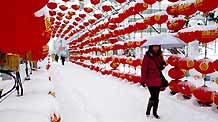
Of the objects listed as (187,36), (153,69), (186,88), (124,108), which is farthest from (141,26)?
(153,69)

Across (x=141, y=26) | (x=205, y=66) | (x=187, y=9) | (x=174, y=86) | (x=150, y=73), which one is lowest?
(x=174, y=86)

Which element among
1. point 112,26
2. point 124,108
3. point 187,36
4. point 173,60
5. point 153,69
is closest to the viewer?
point 153,69

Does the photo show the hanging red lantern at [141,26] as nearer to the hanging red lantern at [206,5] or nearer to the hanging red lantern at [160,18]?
the hanging red lantern at [160,18]

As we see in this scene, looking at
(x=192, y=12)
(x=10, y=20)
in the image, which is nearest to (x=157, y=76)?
(x=192, y=12)

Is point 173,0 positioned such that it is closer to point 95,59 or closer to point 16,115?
point 16,115

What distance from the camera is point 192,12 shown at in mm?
7285

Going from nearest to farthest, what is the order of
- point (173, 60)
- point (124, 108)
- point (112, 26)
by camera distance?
point (124, 108)
point (173, 60)
point (112, 26)

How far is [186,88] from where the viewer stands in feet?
25.5

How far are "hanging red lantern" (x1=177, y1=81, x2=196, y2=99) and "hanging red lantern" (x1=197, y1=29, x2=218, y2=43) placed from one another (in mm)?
1444

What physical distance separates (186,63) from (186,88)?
24.9 inches

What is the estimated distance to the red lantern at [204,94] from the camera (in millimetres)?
6755

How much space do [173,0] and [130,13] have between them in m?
3.49

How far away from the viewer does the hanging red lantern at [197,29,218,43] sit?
6.40 metres

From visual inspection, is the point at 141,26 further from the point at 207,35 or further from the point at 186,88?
the point at 207,35
